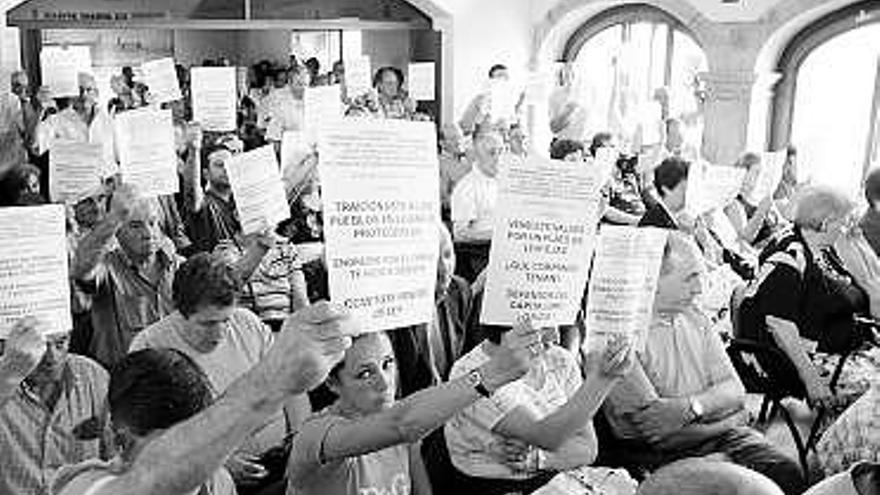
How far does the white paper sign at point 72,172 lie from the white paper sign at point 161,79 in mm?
1168

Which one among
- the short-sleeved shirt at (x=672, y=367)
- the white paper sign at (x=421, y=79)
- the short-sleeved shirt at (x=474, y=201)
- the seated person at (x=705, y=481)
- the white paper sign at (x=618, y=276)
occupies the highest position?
the white paper sign at (x=421, y=79)

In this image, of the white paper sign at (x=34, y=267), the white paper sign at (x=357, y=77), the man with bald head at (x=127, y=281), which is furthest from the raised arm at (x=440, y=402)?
the white paper sign at (x=357, y=77)

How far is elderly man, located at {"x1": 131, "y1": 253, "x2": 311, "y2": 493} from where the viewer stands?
2836mm

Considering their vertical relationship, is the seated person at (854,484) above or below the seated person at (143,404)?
below

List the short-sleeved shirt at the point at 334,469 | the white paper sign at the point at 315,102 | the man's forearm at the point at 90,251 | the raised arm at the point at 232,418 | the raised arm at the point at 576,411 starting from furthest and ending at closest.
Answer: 1. the white paper sign at the point at 315,102
2. the man's forearm at the point at 90,251
3. the raised arm at the point at 576,411
4. the short-sleeved shirt at the point at 334,469
5. the raised arm at the point at 232,418

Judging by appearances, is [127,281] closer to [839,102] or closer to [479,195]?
[479,195]

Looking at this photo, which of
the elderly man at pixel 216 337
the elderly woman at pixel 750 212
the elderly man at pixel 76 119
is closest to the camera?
the elderly man at pixel 216 337

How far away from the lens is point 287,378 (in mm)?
1323

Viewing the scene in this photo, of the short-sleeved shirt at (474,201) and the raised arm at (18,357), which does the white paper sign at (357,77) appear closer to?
the short-sleeved shirt at (474,201)

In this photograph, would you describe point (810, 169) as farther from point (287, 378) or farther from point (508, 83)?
point (287, 378)

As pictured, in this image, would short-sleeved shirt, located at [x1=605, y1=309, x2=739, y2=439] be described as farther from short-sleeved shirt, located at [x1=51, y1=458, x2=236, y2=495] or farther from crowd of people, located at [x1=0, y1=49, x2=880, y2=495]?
short-sleeved shirt, located at [x1=51, y1=458, x2=236, y2=495]

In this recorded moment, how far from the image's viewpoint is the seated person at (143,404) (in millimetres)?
1569

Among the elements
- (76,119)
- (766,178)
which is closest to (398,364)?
(766,178)

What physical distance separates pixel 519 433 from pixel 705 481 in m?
1.03
